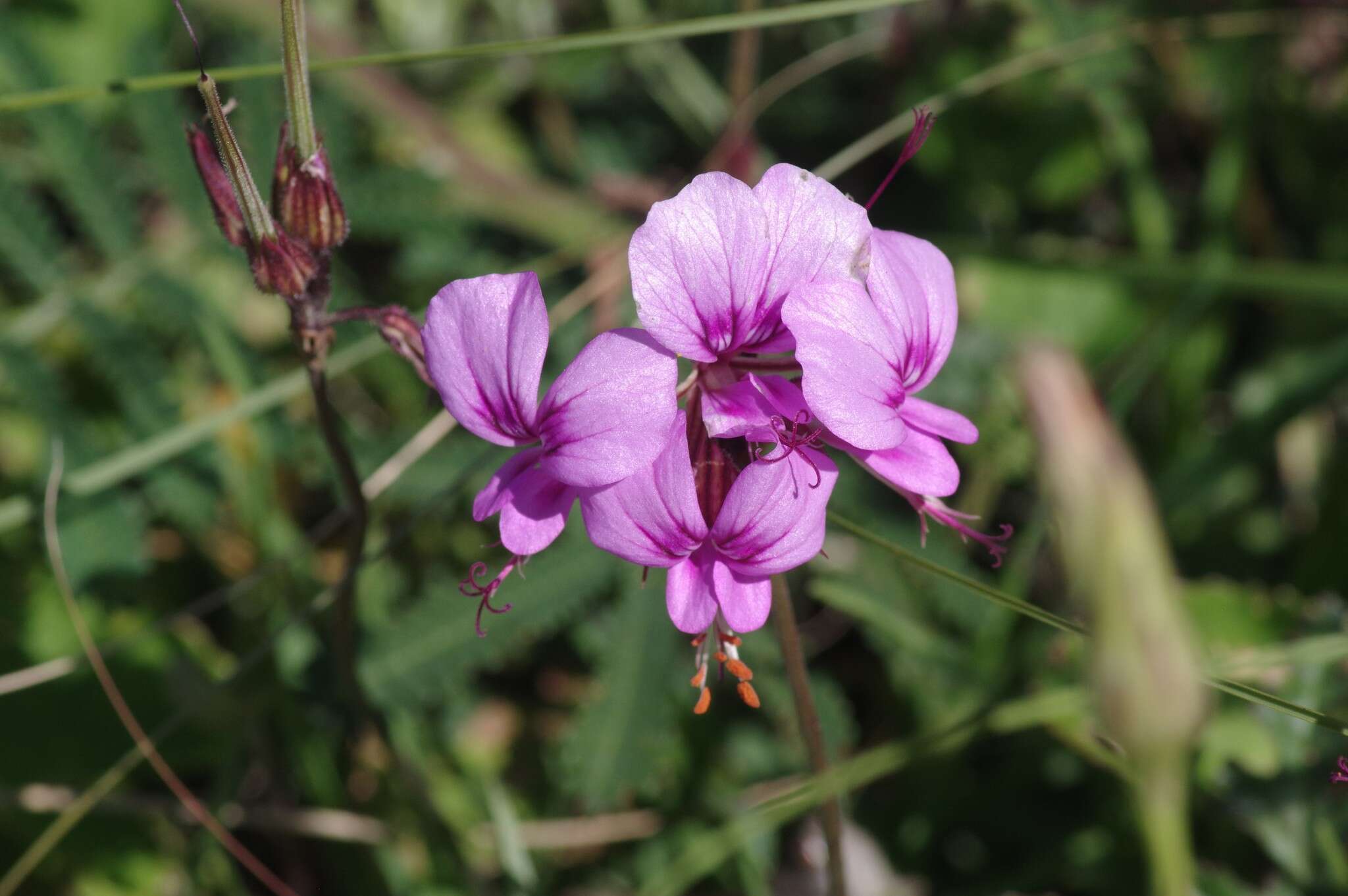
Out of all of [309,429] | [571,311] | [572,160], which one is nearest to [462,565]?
[309,429]

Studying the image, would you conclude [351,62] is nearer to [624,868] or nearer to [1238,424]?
[624,868]

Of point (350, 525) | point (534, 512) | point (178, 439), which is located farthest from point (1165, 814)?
point (178, 439)

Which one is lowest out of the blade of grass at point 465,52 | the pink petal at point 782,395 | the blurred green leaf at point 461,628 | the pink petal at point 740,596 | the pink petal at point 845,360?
the blurred green leaf at point 461,628

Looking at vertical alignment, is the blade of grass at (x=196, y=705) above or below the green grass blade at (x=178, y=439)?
below

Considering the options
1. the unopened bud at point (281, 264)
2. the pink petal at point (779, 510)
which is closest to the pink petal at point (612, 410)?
the pink petal at point (779, 510)

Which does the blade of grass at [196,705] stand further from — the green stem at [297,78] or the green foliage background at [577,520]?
the green stem at [297,78]

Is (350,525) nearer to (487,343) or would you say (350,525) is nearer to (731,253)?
(487,343)

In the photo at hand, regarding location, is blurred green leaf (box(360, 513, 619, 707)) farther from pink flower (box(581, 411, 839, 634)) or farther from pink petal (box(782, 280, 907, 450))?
pink petal (box(782, 280, 907, 450))
